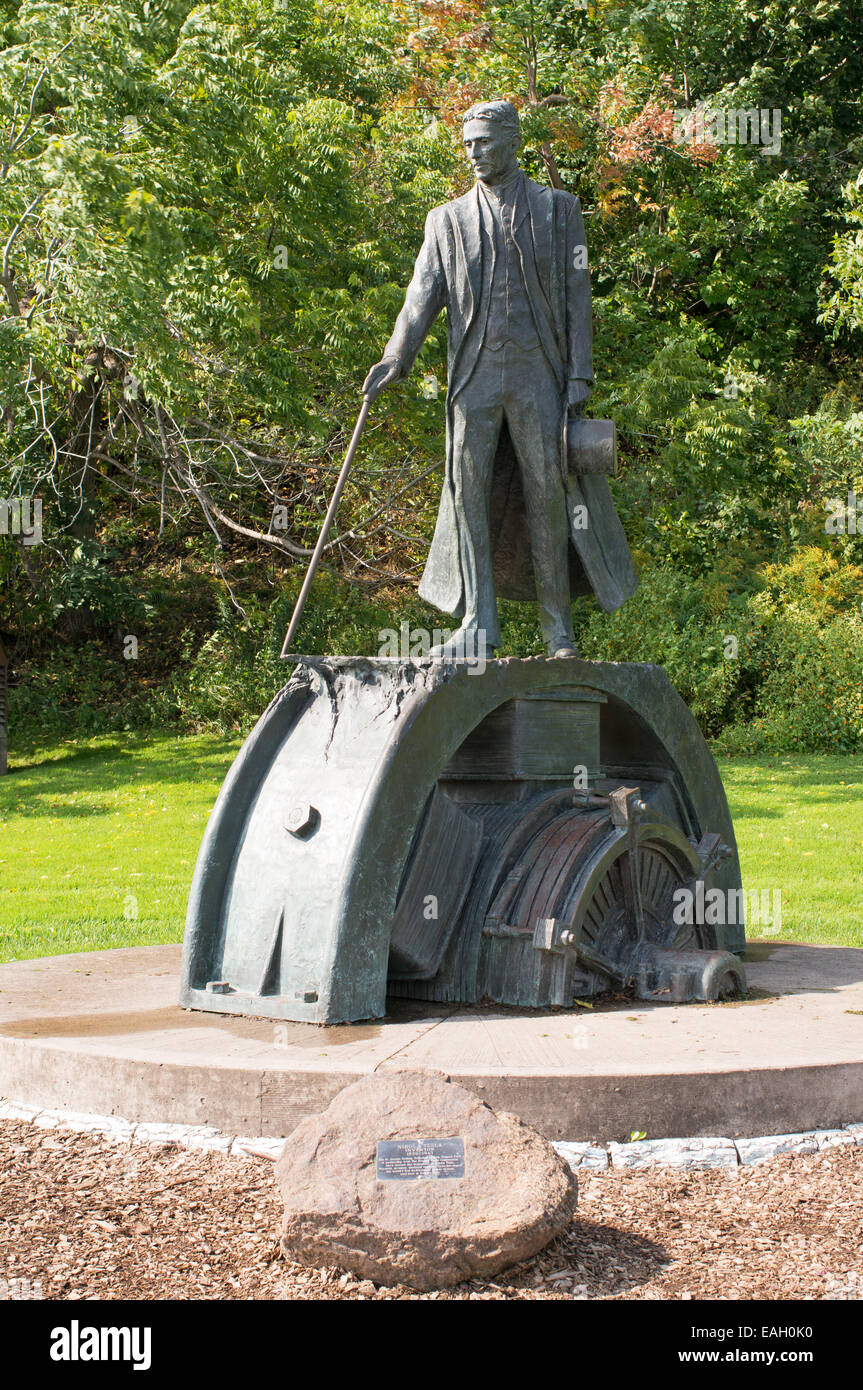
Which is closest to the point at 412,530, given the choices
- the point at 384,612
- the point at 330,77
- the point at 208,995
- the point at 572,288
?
the point at 384,612

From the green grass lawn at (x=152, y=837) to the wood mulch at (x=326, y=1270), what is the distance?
13.2ft

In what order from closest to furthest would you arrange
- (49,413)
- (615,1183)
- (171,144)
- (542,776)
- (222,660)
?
(615,1183) → (542,776) → (171,144) → (49,413) → (222,660)

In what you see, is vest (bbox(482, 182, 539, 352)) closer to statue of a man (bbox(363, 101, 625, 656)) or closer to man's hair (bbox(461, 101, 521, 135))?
statue of a man (bbox(363, 101, 625, 656))

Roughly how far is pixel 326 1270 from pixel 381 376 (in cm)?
360

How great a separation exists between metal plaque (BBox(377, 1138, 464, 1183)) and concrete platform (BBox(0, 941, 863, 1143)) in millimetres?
647

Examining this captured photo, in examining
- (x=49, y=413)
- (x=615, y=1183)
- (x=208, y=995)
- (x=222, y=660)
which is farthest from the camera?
(x=222, y=660)

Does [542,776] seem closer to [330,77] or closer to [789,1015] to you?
[789,1015]

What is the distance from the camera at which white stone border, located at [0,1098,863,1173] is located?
4.16m

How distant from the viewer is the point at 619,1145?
4195 mm

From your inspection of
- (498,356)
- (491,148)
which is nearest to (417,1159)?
(498,356)

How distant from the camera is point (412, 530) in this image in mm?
18469

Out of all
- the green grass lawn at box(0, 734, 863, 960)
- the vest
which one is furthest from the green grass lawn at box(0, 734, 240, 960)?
the vest

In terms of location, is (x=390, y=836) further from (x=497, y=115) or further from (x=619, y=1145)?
(x=497, y=115)

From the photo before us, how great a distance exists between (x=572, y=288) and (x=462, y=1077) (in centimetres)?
332
